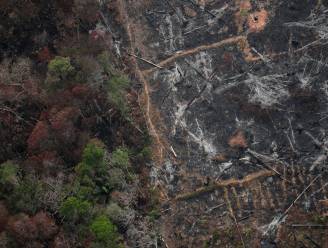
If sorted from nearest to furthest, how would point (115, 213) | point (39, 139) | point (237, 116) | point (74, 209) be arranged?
point (74, 209) → point (115, 213) → point (39, 139) → point (237, 116)

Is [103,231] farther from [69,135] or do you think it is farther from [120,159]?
[69,135]

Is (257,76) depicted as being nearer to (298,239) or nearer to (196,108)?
(196,108)

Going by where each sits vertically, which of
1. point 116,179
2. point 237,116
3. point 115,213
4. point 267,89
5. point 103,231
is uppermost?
point 267,89

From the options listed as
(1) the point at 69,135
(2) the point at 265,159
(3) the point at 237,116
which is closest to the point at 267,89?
(3) the point at 237,116

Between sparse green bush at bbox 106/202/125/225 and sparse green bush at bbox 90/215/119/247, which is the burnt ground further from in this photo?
sparse green bush at bbox 90/215/119/247

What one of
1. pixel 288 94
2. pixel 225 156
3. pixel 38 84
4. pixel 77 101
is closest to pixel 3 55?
pixel 38 84

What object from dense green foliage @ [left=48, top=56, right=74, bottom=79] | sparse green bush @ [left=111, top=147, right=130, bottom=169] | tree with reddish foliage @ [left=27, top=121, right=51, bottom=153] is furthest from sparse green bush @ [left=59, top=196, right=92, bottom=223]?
dense green foliage @ [left=48, top=56, right=74, bottom=79]
